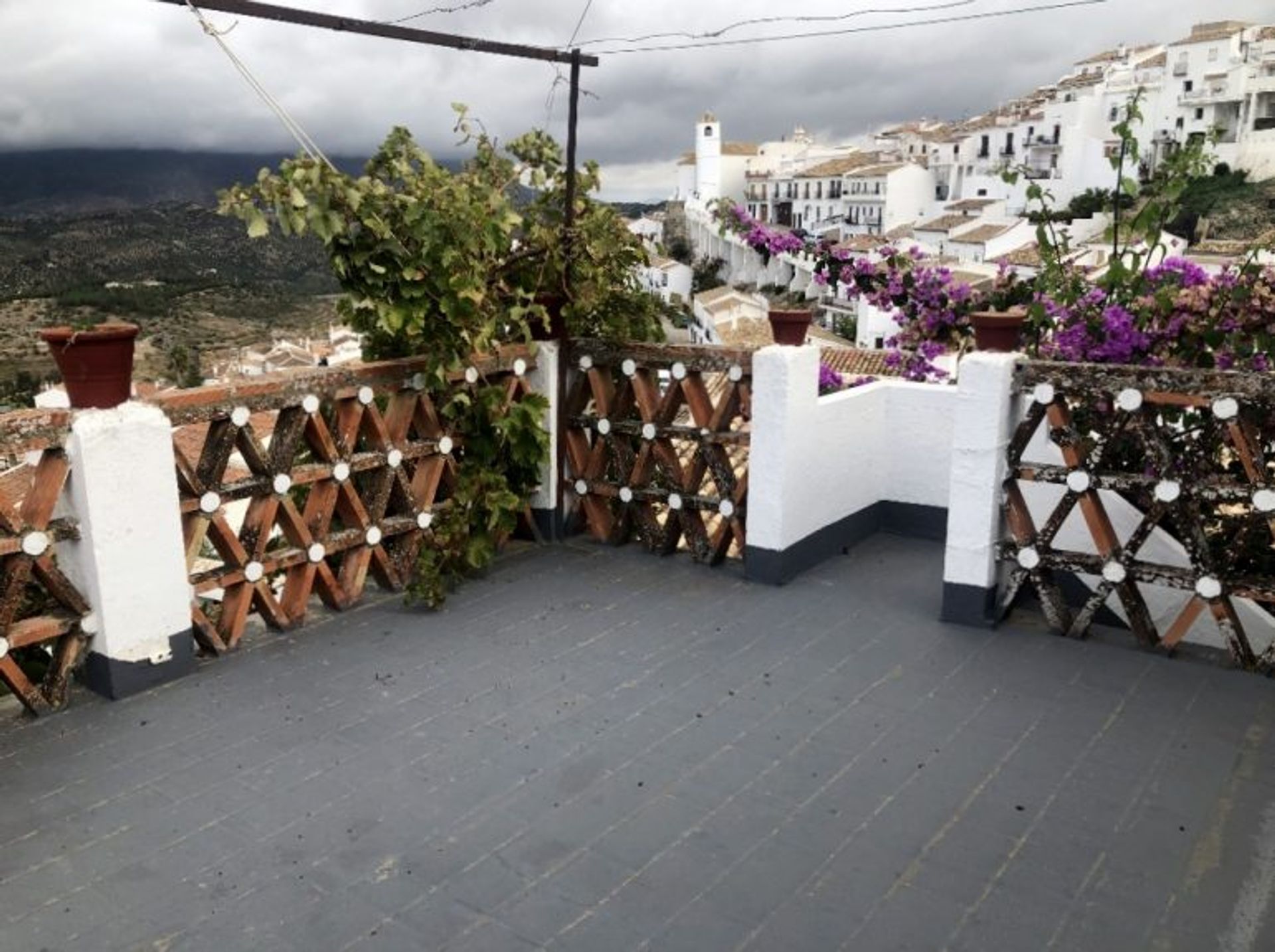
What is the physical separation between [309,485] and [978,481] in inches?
115

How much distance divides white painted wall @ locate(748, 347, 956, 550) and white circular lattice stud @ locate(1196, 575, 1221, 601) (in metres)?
1.78

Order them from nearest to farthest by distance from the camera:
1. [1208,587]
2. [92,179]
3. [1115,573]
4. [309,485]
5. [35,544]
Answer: [35,544] < [1208,587] < [1115,573] < [309,485] < [92,179]

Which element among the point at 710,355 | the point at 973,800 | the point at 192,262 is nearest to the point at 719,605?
the point at 710,355

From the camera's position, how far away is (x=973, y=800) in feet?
10.3

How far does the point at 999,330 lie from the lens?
14.1ft

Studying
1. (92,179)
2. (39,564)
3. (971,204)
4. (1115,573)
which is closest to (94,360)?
(39,564)

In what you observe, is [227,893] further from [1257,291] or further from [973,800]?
[1257,291]

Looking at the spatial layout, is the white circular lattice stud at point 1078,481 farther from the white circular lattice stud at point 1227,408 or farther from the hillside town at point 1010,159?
the hillside town at point 1010,159

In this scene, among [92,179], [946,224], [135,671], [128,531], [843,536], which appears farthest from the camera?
[946,224]

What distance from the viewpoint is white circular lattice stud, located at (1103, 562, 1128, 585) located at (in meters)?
4.16

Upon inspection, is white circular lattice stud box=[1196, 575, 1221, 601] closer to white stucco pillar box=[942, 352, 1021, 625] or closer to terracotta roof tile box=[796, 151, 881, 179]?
white stucco pillar box=[942, 352, 1021, 625]

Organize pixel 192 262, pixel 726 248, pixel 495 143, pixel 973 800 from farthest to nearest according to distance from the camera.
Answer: pixel 726 248, pixel 192 262, pixel 495 143, pixel 973 800

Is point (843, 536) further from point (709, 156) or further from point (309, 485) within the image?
point (709, 156)

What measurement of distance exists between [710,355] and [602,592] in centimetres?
126
